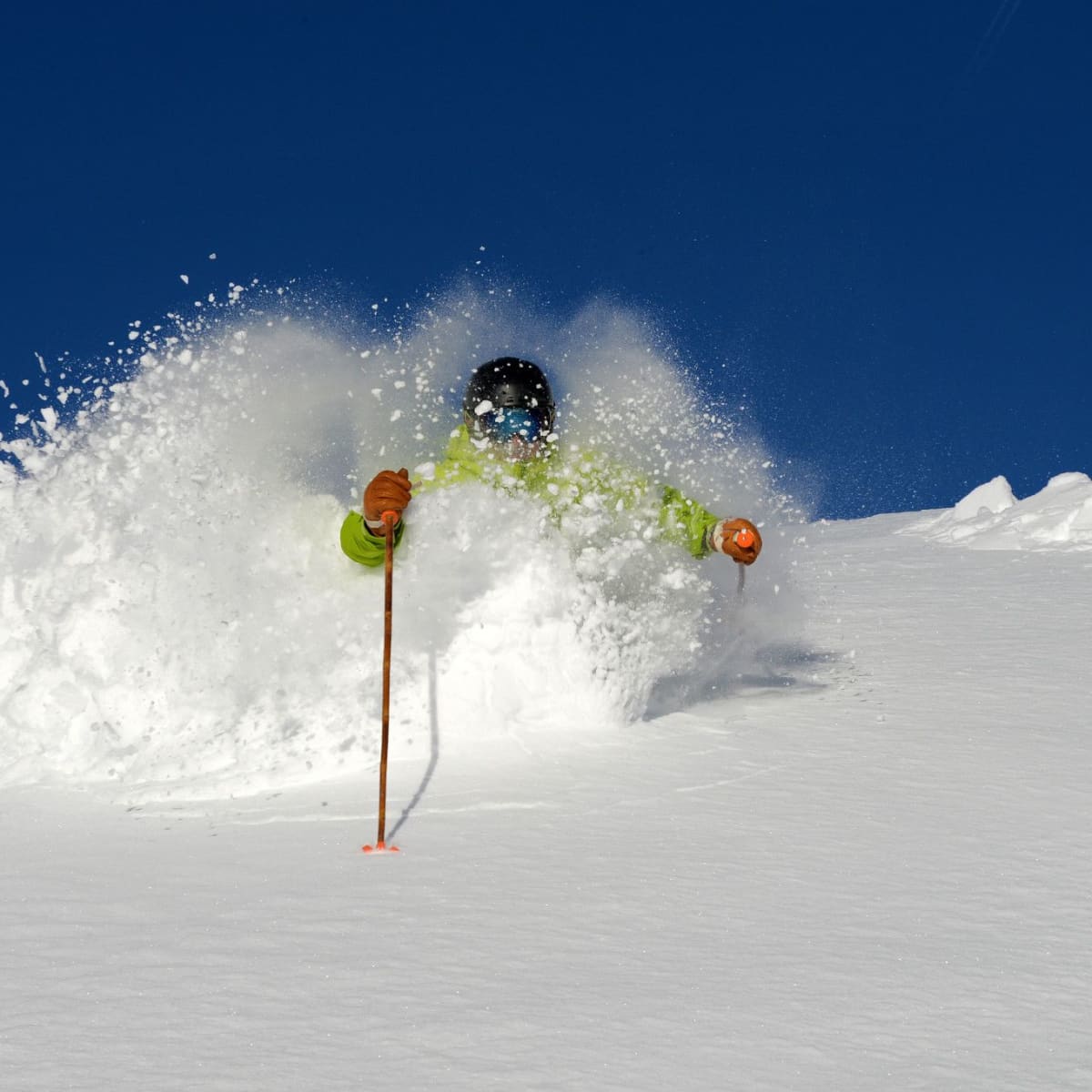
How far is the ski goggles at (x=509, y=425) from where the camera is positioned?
A: 6.12 metres

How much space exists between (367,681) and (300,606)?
50cm

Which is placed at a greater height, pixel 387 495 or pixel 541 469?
pixel 541 469

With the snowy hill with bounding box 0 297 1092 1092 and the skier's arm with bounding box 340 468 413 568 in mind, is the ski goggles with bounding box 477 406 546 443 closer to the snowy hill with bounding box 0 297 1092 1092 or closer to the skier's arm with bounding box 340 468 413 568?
the snowy hill with bounding box 0 297 1092 1092

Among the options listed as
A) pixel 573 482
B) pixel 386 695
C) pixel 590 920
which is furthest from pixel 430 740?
pixel 590 920

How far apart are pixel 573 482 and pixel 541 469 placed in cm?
17

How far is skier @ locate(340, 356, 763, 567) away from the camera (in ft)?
19.8

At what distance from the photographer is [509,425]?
241 inches

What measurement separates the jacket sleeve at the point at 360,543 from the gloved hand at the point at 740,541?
58.8 inches

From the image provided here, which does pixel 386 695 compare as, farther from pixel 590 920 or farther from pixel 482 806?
pixel 590 920

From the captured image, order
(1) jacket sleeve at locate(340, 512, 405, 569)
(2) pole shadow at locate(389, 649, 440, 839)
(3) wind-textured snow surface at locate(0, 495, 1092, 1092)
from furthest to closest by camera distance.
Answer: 1. (1) jacket sleeve at locate(340, 512, 405, 569)
2. (2) pole shadow at locate(389, 649, 440, 839)
3. (3) wind-textured snow surface at locate(0, 495, 1092, 1092)

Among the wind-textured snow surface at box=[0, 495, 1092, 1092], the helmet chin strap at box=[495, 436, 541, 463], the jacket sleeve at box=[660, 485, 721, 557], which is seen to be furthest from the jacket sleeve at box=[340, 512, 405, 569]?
the jacket sleeve at box=[660, 485, 721, 557]

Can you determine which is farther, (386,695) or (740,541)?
(740,541)

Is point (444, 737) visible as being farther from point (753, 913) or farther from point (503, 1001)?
point (503, 1001)

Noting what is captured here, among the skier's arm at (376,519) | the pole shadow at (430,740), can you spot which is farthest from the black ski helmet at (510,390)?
the pole shadow at (430,740)
